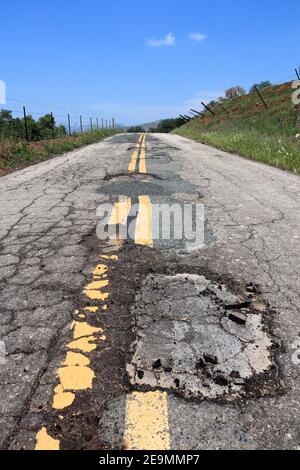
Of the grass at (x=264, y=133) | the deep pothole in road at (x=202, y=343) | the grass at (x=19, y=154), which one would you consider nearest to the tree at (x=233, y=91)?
the grass at (x=264, y=133)

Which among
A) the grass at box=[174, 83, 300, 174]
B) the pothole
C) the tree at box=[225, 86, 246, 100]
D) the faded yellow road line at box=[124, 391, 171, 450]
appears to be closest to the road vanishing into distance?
the faded yellow road line at box=[124, 391, 171, 450]

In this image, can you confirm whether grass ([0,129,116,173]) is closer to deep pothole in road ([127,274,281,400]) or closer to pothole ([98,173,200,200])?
pothole ([98,173,200,200])

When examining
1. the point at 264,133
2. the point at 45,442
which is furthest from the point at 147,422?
the point at 264,133

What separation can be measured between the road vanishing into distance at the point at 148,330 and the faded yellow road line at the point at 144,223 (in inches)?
0.9

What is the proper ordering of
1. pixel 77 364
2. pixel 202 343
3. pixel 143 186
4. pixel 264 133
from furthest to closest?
pixel 264 133 → pixel 143 186 → pixel 202 343 → pixel 77 364

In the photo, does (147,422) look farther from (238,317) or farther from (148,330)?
(238,317)

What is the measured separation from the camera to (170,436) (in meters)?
1.80

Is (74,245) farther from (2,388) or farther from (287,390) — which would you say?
(287,390)

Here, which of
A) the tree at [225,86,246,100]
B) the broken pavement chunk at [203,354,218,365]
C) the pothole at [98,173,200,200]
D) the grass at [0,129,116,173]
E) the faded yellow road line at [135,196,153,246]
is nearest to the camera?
the broken pavement chunk at [203,354,218,365]

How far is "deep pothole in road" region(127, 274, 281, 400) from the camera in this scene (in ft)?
7.00

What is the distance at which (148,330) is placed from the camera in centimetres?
259

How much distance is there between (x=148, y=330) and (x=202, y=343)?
34cm
